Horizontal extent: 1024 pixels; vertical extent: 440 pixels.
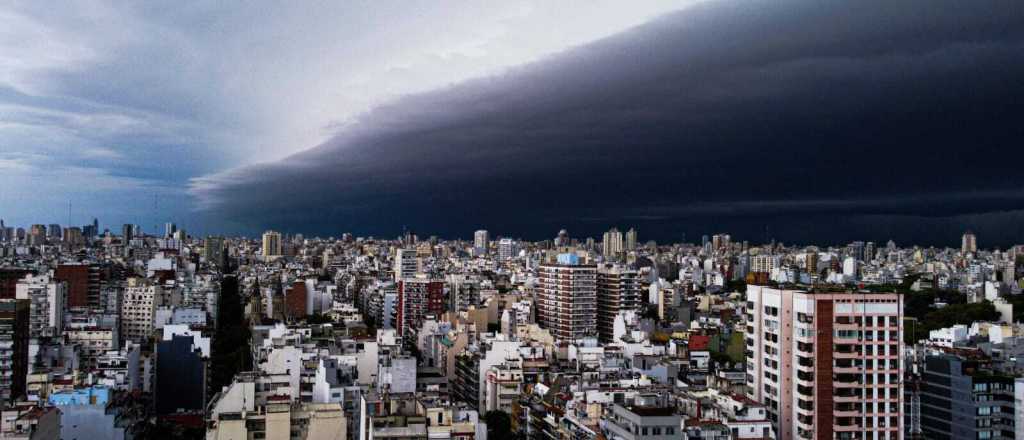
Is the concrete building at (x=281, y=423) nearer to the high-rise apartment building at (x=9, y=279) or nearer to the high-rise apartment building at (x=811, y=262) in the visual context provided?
the high-rise apartment building at (x=9, y=279)

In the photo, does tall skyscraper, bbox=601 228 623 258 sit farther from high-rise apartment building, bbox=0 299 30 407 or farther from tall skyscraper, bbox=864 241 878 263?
high-rise apartment building, bbox=0 299 30 407

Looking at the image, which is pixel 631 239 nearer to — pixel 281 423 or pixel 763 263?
pixel 763 263

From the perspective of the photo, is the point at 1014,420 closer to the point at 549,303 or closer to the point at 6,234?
the point at 549,303

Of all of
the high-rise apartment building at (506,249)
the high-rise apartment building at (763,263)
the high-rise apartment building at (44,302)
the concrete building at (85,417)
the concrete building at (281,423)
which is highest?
the high-rise apartment building at (506,249)

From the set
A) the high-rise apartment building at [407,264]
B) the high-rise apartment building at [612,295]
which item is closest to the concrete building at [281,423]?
the high-rise apartment building at [612,295]

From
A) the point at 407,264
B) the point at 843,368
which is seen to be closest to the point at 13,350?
the point at 843,368

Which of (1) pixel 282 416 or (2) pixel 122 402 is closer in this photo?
(1) pixel 282 416

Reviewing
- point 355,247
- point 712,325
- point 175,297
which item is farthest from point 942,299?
point 355,247
